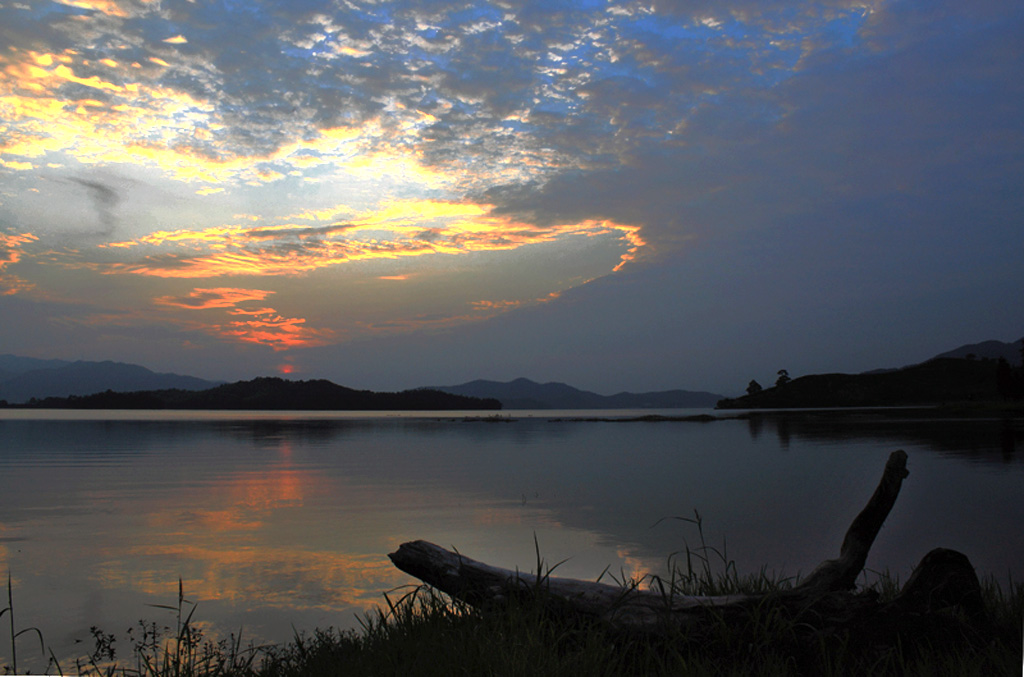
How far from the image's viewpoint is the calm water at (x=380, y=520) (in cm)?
923

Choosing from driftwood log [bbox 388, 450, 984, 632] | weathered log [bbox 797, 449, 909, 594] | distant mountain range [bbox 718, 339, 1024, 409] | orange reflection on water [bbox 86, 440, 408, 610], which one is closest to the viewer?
driftwood log [bbox 388, 450, 984, 632]

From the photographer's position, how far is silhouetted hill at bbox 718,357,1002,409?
7544 cm

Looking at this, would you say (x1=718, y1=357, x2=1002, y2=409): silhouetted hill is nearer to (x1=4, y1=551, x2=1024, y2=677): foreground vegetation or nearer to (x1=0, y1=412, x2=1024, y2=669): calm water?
(x1=0, y1=412, x2=1024, y2=669): calm water

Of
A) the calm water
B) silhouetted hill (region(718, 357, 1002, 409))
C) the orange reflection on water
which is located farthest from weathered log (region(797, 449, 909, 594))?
silhouetted hill (region(718, 357, 1002, 409))

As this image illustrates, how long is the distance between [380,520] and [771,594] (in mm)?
11518

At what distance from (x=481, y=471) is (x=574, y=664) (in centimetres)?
2190

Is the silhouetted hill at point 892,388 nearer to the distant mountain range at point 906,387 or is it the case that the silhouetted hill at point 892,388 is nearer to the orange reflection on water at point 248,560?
the distant mountain range at point 906,387

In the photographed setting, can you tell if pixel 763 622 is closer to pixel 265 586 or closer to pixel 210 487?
pixel 265 586

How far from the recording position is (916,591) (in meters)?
4.80

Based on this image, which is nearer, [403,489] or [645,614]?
[645,614]

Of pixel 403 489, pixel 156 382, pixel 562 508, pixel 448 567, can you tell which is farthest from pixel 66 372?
pixel 448 567

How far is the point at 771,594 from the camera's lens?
15.5 ft

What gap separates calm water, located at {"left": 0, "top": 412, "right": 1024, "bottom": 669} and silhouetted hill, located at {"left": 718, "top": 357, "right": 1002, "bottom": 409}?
37.2 meters

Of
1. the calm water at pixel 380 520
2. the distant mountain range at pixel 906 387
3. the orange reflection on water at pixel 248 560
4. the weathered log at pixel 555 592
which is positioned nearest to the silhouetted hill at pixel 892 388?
the distant mountain range at pixel 906 387
